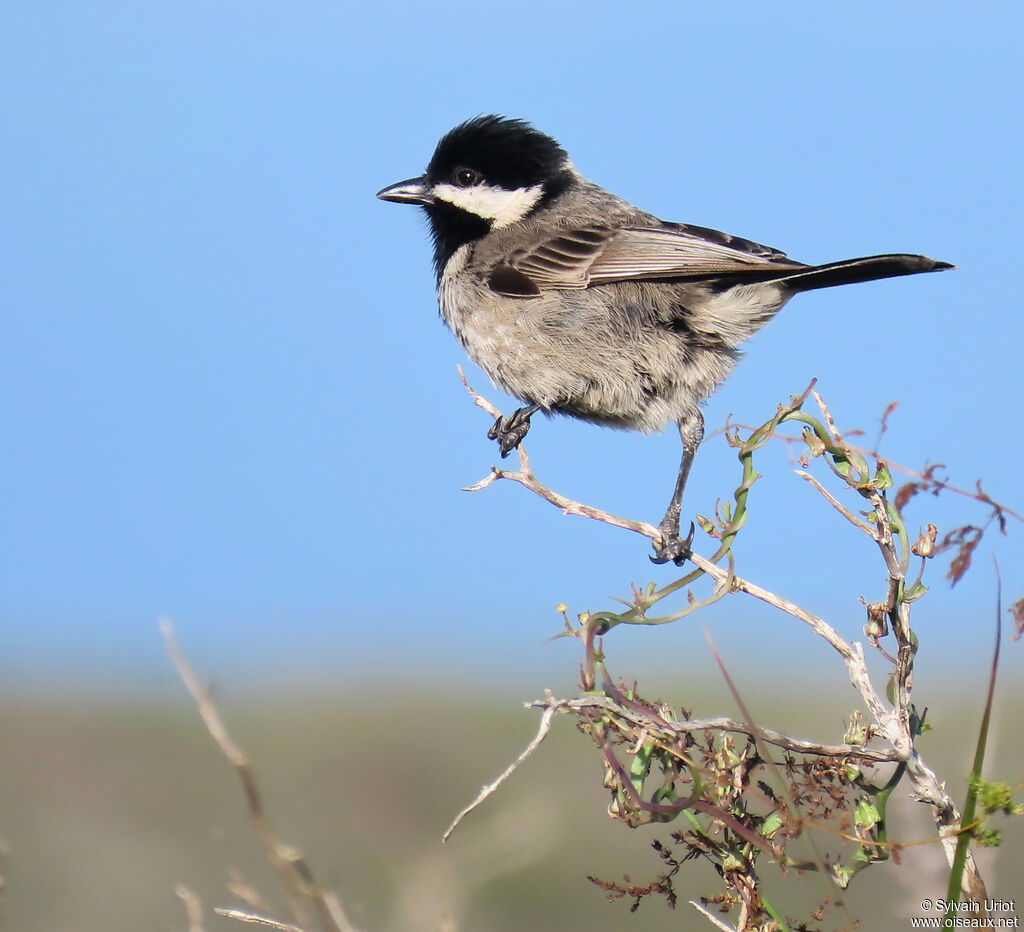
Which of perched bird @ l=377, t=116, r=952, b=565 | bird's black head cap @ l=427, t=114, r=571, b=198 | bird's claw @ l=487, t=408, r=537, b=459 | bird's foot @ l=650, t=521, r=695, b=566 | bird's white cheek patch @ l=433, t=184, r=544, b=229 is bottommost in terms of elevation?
bird's foot @ l=650, t=521, r=695, b=566

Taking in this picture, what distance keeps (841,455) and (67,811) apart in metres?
8.30

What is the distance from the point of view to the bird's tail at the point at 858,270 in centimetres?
384

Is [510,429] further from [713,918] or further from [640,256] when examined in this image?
[713,918]

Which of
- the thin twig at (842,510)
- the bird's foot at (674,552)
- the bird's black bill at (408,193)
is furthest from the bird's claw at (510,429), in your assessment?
the thin twig at (842,510)

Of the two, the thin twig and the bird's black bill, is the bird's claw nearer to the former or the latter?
the bird's black bill

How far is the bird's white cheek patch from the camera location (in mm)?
5492

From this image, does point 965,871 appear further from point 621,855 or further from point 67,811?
point 67,811

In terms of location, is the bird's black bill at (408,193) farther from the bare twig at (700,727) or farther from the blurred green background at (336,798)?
the bare twig at (700,727)

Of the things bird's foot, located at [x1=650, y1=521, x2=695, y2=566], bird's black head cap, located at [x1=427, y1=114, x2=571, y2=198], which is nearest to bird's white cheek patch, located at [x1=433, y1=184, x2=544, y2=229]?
bird's black head cap, located at [x1=427, y1=114, x2=571, y2=198]

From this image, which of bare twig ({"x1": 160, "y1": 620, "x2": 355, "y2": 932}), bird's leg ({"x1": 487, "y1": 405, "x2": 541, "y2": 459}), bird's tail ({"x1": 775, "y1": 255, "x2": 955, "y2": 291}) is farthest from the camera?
bird's leg ({"x1": 487, "y1": 405, "x2": 541, "y2": 459})

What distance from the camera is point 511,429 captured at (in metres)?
5.06

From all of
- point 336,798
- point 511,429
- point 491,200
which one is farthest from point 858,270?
point 336,798

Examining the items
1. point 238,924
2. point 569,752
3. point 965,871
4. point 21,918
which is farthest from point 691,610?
point 569,752

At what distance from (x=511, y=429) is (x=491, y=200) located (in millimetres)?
1177
